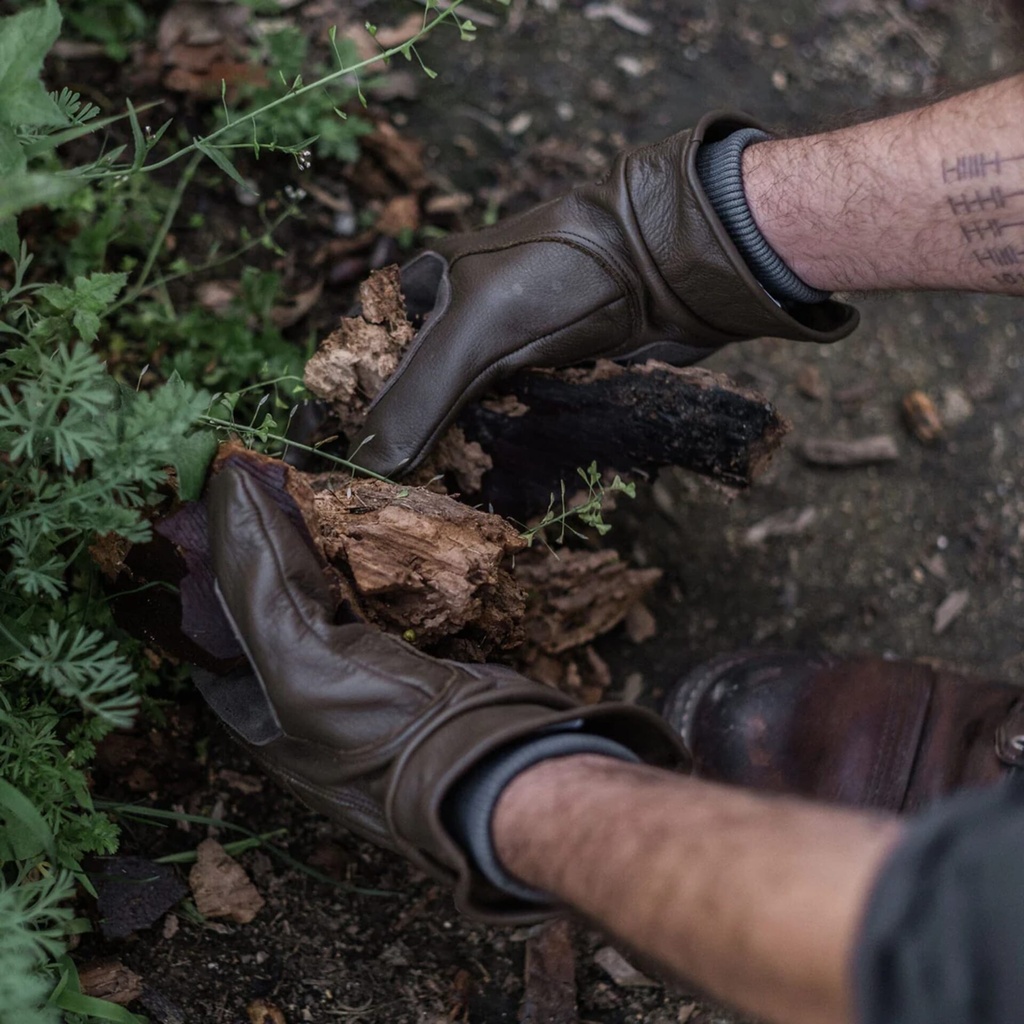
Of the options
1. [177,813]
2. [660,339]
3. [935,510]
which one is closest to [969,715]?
[935,510]

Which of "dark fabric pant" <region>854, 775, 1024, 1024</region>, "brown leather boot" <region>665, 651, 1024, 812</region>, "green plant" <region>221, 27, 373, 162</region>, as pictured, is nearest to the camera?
"dark fabric pant" <region>854, 775, 1024, 1024</region>

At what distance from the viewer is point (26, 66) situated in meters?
1.63

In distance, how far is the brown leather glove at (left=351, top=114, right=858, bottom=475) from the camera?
2238 mm

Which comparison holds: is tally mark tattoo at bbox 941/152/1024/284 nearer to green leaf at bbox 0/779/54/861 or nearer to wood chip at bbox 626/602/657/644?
wood chip at bbox 626/602/657/644

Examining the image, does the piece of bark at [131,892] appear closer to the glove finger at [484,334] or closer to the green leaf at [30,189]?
the glove finger at [484,334]

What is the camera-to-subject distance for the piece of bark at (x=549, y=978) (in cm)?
225

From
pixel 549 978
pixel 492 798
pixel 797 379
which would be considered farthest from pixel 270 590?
pixel 797 379

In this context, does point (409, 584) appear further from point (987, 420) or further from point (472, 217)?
point (987, 420)

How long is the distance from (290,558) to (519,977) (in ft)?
3.86

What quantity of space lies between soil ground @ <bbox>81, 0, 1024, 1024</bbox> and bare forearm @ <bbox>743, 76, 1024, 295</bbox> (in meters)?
0.56

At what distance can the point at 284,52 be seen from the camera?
9.69 feet

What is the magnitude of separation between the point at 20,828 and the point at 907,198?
2106 millimetres

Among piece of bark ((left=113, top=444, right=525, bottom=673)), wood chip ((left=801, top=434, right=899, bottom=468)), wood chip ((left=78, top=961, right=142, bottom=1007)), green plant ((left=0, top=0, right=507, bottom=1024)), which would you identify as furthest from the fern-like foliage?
wood chip ((left=801, top=434, right=899, bottom=468))

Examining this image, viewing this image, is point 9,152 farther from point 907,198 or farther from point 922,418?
point 922,418
